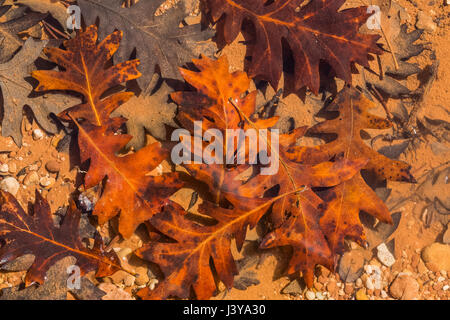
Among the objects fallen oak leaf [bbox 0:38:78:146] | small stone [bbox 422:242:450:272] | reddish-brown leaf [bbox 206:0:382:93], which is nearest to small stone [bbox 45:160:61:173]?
fallen oak leaf [bbox 0:38:78:146]

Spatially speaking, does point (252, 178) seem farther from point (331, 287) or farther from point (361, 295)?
point (361, 295)

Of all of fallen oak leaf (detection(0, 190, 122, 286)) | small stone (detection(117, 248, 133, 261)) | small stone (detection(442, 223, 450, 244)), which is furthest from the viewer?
small stone (detection(442, 223, 450, 244))

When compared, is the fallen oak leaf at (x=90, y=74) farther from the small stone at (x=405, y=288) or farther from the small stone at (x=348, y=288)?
the small stone at (x=405, y=288)

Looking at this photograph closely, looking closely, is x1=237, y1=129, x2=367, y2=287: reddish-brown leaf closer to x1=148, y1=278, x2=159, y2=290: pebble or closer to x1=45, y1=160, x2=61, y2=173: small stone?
A: x1=148, y1=278, x2=159, y2=290: pebble

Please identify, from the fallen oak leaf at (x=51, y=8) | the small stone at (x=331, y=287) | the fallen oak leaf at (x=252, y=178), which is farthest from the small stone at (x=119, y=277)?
the fallen oak leaf at (x=51, y=8)

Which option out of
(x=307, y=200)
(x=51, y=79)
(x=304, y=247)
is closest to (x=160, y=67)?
(x=51, y=79)

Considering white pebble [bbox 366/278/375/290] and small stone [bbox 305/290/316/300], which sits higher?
white pebble [bbox 366/278/375/290]
